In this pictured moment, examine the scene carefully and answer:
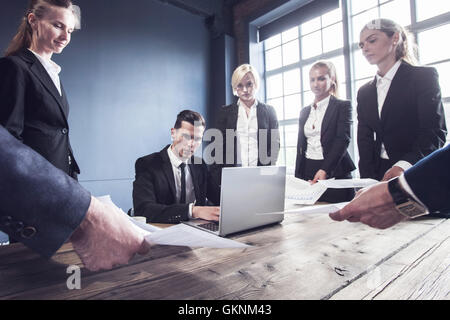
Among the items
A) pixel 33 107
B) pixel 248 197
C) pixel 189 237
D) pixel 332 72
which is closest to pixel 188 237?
pixel 189 237

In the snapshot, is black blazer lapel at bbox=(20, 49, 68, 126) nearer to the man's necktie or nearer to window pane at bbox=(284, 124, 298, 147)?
the man's necktie

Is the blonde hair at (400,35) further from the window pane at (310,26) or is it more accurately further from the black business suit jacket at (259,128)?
the window pane at (310,26)

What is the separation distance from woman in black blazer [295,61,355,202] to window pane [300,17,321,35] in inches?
109

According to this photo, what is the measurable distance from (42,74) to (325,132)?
1.88 meters

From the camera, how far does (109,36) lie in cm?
407

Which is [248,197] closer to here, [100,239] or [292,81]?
[100,239]

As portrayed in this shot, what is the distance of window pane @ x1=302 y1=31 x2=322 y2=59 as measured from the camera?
4.64 m

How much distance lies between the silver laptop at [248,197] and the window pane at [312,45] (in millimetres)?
4254

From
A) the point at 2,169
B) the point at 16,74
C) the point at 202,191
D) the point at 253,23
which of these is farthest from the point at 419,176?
the point at 253,23

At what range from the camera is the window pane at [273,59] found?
529 centimetres

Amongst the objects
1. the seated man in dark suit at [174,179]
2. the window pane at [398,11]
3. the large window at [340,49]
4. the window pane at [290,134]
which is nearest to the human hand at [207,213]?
the seated man in dark suit at [174,179]

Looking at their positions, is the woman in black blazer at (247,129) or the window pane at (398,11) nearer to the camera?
the woman in black blazer at (247,129)

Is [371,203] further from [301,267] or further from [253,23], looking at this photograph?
[253,23]

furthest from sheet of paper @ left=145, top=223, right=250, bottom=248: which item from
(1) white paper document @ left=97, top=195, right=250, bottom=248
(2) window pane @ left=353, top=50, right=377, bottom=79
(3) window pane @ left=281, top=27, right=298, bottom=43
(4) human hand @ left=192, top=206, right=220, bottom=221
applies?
(3) window pane @ left=281, top=27, right=298, bottom=43
